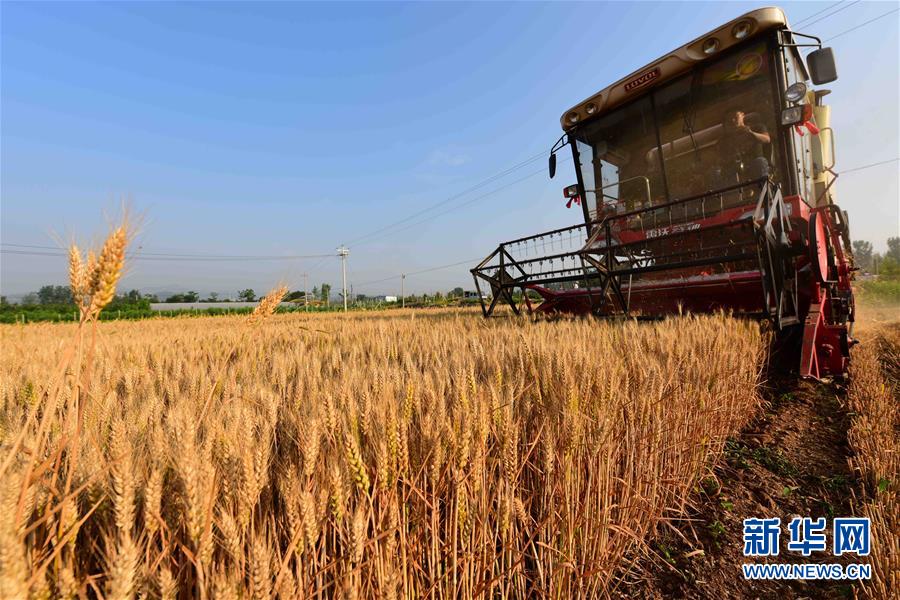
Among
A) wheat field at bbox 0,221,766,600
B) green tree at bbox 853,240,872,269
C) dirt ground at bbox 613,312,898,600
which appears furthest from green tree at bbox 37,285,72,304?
green tree at bbox 853,240,872,269

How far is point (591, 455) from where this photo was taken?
50.3 inches

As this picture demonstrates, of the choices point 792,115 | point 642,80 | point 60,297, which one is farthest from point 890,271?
point 60,297

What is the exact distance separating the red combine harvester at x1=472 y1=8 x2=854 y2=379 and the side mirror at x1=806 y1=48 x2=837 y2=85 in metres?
0.01

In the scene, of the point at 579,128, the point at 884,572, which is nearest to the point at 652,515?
the point at 884,572

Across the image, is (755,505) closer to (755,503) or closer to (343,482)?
(755,503)

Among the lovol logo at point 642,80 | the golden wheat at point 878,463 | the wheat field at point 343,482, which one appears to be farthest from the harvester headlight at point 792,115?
the wheat field at point 343,482

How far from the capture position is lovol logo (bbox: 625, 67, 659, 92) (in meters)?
4.61

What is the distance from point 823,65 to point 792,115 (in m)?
0.69

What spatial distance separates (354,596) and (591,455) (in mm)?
920

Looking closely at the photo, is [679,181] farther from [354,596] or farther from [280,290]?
[354,596]

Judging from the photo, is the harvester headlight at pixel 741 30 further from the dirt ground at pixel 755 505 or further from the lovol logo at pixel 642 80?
the dirt ground at pixel 755 505

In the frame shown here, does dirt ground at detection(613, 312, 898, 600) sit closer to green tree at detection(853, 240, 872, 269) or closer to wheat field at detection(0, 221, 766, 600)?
wheat field at detection(0, 221, 766, 600)

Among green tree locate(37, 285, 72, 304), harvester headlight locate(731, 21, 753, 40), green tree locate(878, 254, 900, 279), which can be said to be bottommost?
green tree locate(37, 285, 72, 304)

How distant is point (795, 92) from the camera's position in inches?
148
